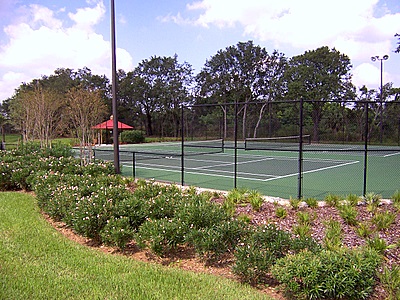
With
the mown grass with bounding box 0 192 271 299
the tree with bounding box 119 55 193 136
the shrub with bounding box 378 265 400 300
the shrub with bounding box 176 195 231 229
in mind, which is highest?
the tree with bounding box 119 55 193 136

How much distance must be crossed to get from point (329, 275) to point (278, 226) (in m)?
1.71

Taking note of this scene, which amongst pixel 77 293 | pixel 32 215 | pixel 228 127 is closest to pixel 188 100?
pixel 228 127

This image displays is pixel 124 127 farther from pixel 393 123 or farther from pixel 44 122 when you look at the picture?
pixel 393 123

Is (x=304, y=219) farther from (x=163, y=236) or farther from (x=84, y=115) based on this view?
(x=84, y=115)

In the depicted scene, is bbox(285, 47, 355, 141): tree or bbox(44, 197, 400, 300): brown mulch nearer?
bbox(44, 197, 400, 300): brown mulch

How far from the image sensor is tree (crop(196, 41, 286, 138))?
4475 centimetres

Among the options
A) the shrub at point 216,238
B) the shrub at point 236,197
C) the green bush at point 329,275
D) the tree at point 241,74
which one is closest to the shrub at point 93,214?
the shrub at point 216,238

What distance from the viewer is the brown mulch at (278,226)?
4.43 metres

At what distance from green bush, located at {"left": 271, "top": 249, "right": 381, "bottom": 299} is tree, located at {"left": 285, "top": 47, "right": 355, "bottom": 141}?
36.3 metres

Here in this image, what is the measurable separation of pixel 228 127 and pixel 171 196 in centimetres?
1616

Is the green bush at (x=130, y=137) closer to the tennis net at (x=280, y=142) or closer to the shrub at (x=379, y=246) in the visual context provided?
the tennis net at (x=280, y=142)

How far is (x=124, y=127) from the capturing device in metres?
38.0

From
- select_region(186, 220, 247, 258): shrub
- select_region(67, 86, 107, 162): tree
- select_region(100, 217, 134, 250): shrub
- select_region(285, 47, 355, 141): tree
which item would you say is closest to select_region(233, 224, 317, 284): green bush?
select_region(186, 220, 247, 258): shrub

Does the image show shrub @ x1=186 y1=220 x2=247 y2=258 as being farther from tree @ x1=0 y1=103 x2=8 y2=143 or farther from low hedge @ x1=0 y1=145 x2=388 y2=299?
tree @ x1=0 y1=103 x2=8 y2=143
